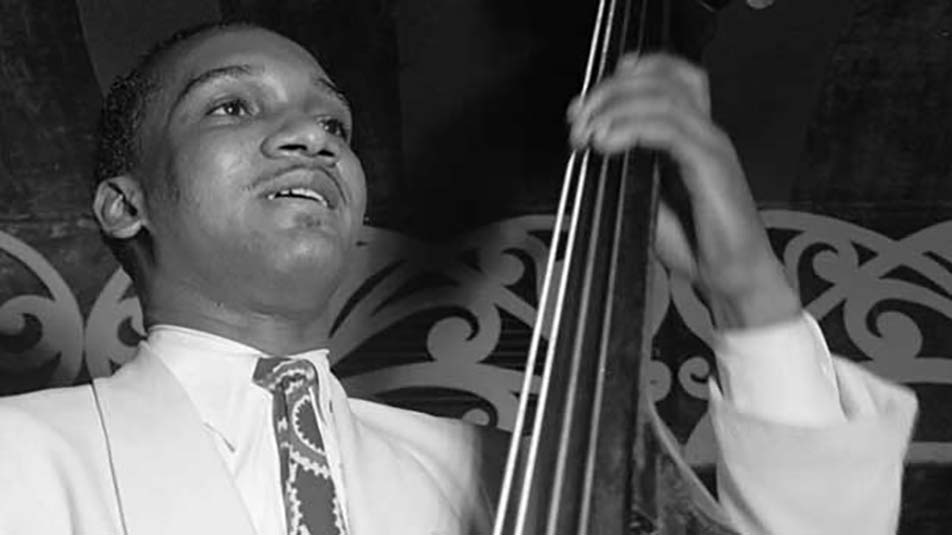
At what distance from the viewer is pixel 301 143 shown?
85 centimetres

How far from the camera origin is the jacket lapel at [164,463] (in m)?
0.73

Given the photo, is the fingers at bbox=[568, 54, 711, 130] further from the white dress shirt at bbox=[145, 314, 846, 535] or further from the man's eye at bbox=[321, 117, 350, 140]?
the man's eye at bbox=[321, 117, 350, 140]

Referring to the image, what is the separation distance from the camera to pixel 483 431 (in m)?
0.88

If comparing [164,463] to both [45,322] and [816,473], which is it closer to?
[816,473]

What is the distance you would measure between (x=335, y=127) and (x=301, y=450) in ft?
0.76

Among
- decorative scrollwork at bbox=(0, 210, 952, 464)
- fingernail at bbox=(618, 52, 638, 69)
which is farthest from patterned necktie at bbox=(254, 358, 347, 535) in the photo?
decorative scrollwork at bbox=(0, 210, 952, 464)

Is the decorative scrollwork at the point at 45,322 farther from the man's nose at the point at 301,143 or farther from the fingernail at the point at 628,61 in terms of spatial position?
the fingernail at the point at 628,61

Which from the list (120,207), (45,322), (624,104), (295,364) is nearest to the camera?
(624,104)

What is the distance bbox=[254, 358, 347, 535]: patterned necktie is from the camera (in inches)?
29.2

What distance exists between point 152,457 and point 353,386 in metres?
0.94

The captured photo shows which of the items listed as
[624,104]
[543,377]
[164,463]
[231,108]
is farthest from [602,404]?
[231,108]

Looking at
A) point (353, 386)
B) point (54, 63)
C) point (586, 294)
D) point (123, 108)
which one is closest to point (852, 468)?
point (586, 294)

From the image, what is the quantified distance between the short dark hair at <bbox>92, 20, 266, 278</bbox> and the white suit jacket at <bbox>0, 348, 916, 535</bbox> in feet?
0.51

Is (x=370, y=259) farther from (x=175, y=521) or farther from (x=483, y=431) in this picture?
(x=175, y=521)
